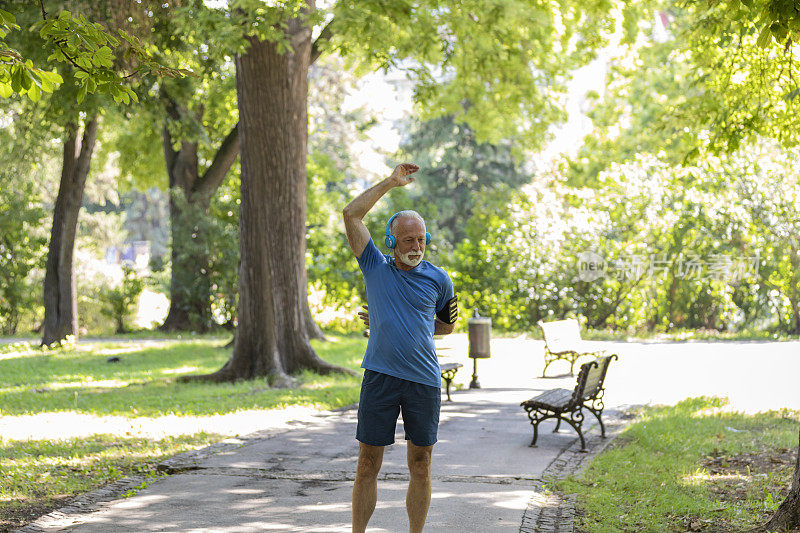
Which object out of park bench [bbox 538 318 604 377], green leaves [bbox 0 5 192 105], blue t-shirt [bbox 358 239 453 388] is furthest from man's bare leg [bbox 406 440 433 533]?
park bench [bbox 538 318 604 377]

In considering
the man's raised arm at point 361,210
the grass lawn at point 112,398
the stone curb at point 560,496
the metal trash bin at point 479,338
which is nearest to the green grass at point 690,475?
the stone curb at point 560,496

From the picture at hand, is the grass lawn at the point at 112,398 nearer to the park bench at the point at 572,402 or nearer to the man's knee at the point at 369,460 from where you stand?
the man's knee at the point at 369,460

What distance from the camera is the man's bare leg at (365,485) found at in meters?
5.01

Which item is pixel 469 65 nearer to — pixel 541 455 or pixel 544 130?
pixel 544 130

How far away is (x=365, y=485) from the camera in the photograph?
5043mm

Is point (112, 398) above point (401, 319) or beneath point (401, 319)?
beneath

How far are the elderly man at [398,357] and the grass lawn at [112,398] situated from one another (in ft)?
8.48

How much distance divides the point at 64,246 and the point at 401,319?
1690 cm

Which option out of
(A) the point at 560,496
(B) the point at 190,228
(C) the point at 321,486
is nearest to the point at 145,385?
(C) the point at 321,486

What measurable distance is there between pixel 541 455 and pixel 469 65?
10.8 m

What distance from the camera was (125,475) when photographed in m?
7.50

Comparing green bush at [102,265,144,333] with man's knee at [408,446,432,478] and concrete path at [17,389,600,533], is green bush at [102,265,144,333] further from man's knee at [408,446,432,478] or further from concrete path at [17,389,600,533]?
man's knee at [408,446,432,478]

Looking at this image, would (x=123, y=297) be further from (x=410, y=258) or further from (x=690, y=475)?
(x=410, y=258)

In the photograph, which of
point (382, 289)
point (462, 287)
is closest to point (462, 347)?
point (462, 287)
